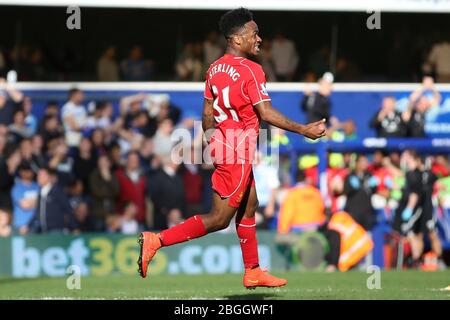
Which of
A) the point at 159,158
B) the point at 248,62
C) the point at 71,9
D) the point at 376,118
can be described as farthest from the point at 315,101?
the point at 248,62

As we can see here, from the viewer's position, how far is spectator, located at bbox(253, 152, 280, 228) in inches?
752

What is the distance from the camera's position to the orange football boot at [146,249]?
Result: 10.3 meters

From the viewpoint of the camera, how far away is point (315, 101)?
19688 mm

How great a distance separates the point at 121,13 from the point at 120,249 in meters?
4.73

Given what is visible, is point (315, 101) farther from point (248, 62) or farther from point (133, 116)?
point (248, 62)

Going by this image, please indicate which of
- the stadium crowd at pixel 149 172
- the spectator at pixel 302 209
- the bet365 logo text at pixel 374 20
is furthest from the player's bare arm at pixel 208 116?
the bet365 logo text at pixel 374 20

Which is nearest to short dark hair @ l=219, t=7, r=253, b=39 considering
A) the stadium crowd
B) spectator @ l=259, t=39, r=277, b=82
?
the stadium crowd

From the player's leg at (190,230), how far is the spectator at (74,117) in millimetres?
9475

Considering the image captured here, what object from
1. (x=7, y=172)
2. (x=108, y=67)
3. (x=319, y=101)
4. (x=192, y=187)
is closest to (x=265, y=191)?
(x=192, y=187)

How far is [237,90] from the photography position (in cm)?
1023

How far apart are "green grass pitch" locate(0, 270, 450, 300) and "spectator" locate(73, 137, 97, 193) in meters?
2.93

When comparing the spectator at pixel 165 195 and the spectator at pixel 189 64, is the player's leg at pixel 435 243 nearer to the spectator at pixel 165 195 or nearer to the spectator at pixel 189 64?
the spectator at pixel 165 195

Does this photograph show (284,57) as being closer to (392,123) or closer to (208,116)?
(392,123)

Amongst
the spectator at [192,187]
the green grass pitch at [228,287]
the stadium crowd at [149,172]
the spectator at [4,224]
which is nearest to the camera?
the green grass pitch at [228,287]
